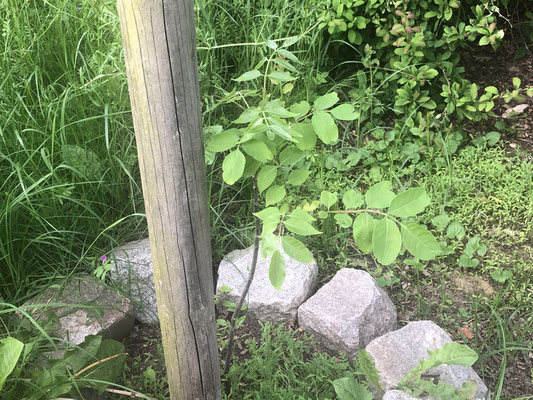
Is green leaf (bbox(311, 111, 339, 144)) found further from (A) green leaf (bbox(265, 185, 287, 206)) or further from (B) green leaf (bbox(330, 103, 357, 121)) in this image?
(A) green leaf (bbox(265, 185, 287, 206))

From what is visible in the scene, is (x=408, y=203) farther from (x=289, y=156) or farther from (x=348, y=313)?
(x=348, y=313)

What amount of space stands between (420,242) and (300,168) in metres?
1.73

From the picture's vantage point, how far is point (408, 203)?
4.49 feet

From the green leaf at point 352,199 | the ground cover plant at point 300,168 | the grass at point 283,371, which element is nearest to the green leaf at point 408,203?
the ground cover plant at point 300,168

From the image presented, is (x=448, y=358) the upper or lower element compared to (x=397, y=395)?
upper

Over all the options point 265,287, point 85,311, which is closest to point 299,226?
point 265,287

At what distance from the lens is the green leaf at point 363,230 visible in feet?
4.70

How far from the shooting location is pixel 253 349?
2.30 m

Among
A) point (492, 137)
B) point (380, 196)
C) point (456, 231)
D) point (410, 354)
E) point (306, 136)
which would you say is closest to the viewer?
point (380, 196)

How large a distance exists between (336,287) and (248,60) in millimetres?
1675

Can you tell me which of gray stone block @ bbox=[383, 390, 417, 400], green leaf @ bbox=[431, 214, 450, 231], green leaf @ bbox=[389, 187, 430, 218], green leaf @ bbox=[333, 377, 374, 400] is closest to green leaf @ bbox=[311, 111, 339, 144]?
green leaf @ bbox=[389, 187, 430, 218]

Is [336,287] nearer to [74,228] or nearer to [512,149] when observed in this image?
[74,228]

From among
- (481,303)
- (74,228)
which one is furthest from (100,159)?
(481,303)

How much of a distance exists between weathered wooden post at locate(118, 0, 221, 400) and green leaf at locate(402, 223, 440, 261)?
1.89 ft
